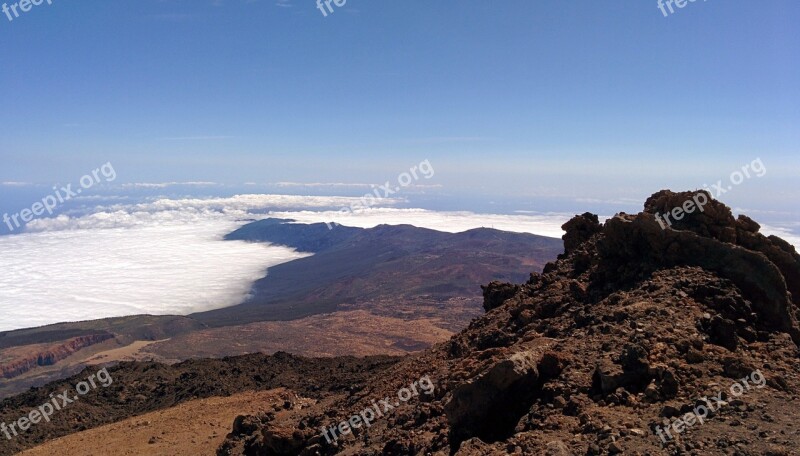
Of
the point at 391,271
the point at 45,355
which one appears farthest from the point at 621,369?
the point at 391,271

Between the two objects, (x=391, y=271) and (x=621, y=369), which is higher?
(x=621, y=369)

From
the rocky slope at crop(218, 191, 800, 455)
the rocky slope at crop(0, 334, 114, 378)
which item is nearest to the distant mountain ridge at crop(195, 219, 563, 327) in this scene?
the rocky slope at crop(0, 334, 114, 378)

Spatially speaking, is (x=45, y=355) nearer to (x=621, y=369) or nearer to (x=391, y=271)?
(x=391, y=271)

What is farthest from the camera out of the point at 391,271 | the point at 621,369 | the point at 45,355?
the point at 391,271

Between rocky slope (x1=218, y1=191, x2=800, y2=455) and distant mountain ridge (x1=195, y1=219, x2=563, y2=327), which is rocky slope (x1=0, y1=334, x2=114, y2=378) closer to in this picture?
distant mountain ridge (x1=195, y1=219, x2=563, y2=327)

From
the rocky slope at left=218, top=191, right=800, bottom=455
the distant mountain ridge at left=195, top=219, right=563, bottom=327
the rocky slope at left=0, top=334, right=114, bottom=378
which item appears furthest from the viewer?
the distant mountain ridge at left=195, top=219, right=563, bottom=327

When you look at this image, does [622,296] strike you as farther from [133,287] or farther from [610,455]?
[133,287]

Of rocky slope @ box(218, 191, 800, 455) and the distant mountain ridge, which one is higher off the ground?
rocky slope @ box(218, 191, 800, 455)

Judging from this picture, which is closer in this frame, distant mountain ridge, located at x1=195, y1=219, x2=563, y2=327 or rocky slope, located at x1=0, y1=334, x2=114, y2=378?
rocky slope, located at x1=0, y1=334, x2=114, y2=378
